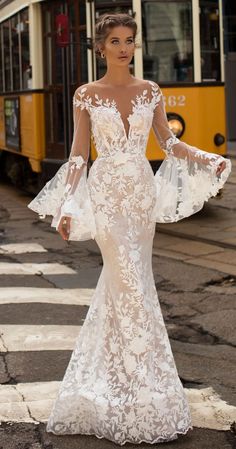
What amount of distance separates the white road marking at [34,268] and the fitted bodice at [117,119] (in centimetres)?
424

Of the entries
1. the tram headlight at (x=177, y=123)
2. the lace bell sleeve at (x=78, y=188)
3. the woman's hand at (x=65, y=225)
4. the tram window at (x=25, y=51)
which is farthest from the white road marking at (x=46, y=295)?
the tram window at (x=25, y=51)

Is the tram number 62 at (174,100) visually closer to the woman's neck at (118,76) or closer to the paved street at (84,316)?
the paved street at (84,316)

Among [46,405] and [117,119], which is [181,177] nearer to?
[117,119]

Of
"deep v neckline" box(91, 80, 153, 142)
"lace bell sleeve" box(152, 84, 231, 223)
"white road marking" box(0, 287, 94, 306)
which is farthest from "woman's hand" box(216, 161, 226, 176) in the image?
"white road marking" box(0, 287, 94, 306)

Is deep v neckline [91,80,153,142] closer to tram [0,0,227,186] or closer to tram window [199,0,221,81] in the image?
tram [0,0,227,186]

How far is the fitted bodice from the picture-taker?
4.12 meters

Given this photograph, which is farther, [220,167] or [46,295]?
[46,295]

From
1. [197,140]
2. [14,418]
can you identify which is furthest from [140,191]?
[197,140]

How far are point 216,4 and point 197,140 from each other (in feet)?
5.51

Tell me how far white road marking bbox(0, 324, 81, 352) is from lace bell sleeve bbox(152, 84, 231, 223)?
1.69 m

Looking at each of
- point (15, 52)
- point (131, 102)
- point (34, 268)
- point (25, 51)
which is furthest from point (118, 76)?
point (15, 52)

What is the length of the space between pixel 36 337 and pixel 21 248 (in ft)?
12.2

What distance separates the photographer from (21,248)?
9.67m

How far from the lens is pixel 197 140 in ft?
34.8
